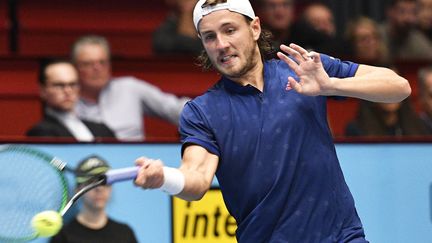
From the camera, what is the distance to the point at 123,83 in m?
8.47

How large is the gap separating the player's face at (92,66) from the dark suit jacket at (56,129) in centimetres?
78

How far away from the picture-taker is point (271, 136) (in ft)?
16.0

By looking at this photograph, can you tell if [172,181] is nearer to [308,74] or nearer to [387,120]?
[308,74]

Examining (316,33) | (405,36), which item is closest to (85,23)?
(316,33)

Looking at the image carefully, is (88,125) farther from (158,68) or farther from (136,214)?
(158,68)

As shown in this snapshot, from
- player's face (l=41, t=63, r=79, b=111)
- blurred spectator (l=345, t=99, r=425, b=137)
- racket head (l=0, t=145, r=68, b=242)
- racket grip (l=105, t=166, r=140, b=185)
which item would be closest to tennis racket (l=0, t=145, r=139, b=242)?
racket head (l=0, t=145, r=68, b=242)

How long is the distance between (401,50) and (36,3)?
3862 millimetres

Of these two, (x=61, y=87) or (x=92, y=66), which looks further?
(x=92, y=66)

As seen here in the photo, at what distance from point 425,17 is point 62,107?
5.05m

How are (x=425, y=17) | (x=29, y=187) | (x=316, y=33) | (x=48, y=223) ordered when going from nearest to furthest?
(x=48, y=223), (x=29, y=187), (x=316, y=33), (x=425, y=17)

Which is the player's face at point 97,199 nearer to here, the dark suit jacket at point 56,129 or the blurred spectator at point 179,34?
the dark suit jacket at point 56,129

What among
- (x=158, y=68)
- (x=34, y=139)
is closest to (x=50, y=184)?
(x=34, y=139)

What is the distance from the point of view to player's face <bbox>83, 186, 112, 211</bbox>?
22.1ft

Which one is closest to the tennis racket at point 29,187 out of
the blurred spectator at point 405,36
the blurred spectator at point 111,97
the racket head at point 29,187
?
the racket head at point 29,187
